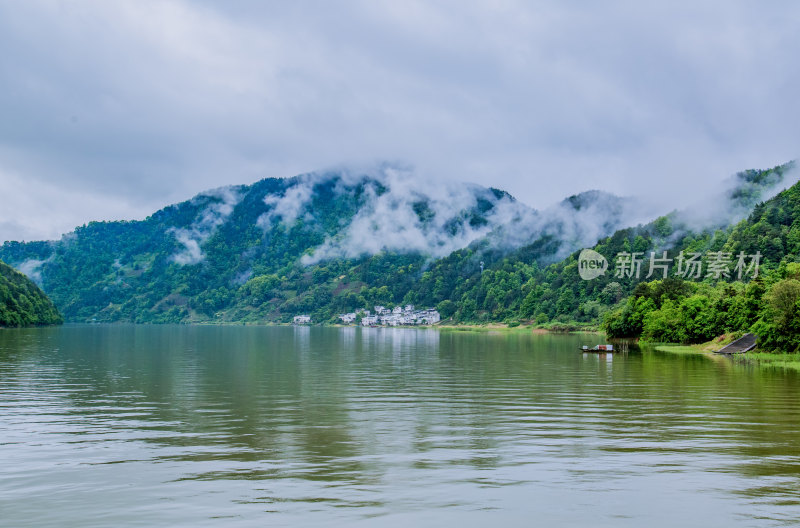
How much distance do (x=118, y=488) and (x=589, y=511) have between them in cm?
1339

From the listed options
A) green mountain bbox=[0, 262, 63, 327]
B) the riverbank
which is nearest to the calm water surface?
the riverbank

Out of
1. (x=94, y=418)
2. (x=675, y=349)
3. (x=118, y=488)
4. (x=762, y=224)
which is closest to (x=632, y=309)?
(x=675, y=349)

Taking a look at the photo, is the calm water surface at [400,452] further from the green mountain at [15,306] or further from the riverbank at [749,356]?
the green mountain at [15,306]

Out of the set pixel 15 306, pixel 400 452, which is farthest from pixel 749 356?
pixel 15 306

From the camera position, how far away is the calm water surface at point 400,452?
59.8 ft

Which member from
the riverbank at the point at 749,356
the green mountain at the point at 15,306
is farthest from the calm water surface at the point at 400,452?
the green mountain at the point at 15,306

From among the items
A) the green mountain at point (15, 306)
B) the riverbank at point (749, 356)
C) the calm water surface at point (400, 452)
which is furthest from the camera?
the green mountain at point (15, 306)

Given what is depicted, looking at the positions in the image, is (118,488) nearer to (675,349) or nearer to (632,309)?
(675,349)

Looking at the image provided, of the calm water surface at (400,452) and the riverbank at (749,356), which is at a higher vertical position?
the calm water surface at (400,452)

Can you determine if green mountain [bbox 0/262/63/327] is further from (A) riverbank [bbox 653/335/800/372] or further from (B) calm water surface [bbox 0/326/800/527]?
(A) riverbank [bbox 653/335/800/372]

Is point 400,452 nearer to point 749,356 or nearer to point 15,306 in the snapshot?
point 749,356

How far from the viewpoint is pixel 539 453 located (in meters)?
25.3

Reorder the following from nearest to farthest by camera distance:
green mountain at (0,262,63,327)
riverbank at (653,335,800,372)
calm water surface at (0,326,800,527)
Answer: calm water surface at (0,326,800,527) < riverbank at (653,335,800,372) < green mountain at (0,262,63,327)

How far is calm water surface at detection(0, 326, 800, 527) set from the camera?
1823 cm
